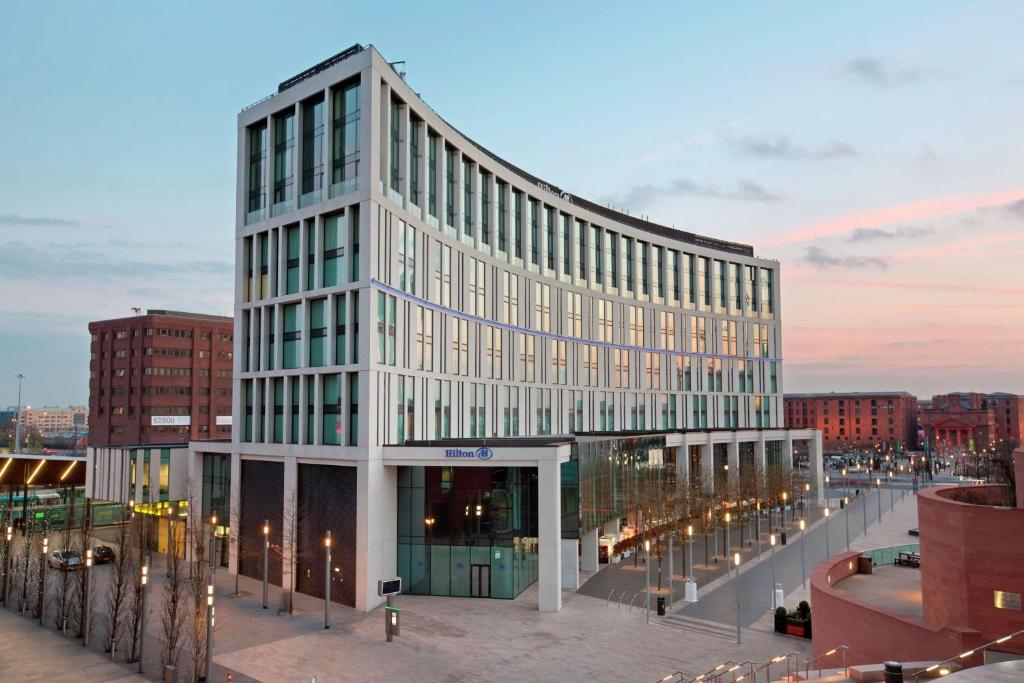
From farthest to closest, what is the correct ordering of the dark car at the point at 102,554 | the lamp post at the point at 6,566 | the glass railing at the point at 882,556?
the dark car at the point at 102,554
the lamp post at the point at 6,566
the glass railing at the point at 882,556

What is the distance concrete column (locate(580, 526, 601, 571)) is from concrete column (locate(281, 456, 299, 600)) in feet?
65.4

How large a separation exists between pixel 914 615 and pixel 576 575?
21101 mm

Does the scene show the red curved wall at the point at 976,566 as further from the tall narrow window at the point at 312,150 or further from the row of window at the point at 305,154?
the tall narrow window at the point at 312,150

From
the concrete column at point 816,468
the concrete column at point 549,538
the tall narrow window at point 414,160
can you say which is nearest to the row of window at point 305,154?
the tall narrow window at point 414,160

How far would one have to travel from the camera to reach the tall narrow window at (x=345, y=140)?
44469 millimetres

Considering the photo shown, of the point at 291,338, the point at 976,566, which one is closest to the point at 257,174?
the point at 291,338

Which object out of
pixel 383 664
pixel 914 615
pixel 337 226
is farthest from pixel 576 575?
pixel 337 226

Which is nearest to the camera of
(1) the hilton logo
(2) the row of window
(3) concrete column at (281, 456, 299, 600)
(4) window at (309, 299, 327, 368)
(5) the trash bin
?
(5) the trash bin

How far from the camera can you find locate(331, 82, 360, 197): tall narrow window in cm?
4447

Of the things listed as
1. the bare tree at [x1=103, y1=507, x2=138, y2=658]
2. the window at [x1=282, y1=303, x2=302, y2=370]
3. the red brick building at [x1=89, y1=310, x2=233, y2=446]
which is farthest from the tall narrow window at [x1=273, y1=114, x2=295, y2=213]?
the red brick building at [x1=89, y1=310, x2=233, y2=446]

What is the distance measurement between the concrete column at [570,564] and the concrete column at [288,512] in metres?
16.7

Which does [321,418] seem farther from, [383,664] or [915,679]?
[915,679]

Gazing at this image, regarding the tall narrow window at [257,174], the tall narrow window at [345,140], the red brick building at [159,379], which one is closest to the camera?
the tall narrow window at [345,140]

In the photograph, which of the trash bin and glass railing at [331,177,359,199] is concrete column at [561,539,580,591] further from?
the trash bin
